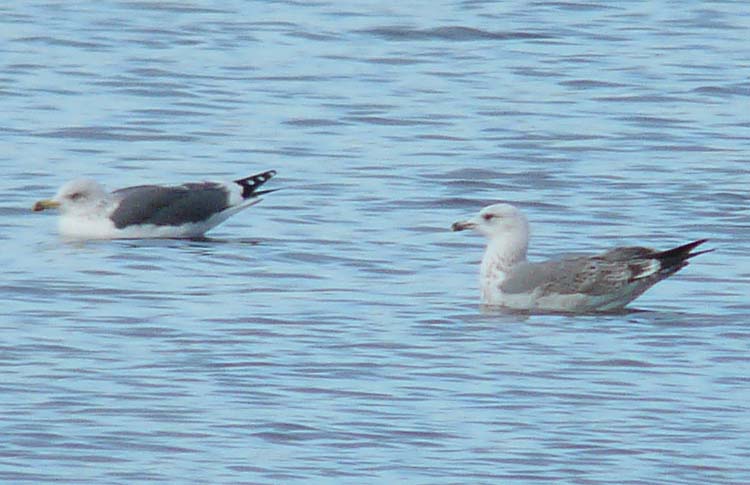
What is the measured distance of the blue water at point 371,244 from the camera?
8.58 meters

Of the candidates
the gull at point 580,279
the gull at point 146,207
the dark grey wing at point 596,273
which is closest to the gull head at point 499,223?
the gull at point 580,279

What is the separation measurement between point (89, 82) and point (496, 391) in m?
9.44

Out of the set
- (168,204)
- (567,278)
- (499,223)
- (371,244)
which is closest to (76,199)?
(168,204)

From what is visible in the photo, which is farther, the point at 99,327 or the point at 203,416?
the point at 99,327

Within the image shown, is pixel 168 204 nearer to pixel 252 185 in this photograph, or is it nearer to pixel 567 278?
pixel 252 185

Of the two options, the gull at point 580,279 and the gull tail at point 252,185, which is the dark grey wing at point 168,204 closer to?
the gull tail at point 252,185

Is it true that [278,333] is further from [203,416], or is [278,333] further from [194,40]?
[194,40]

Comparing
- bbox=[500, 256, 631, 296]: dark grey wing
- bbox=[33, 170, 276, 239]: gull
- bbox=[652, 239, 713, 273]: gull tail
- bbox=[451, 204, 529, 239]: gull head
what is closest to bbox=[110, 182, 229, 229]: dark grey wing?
bbox=[33, 170, 276, 239]: gull

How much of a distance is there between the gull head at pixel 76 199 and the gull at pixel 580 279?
2456 millimetres

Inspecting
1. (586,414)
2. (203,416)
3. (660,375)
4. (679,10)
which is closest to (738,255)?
(660,375)

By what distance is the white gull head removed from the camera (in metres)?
11.7

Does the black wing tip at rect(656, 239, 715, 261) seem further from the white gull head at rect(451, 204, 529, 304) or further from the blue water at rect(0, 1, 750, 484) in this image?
the white gull head at rect(451, 204, 529, 304)

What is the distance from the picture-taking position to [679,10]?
2288cm

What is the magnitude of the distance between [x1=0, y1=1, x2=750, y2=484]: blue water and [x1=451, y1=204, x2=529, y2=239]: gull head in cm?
29
